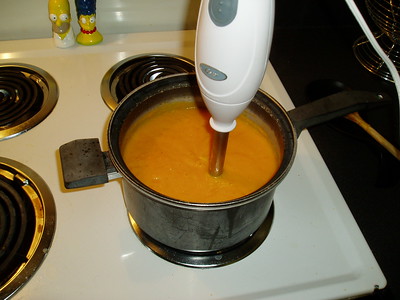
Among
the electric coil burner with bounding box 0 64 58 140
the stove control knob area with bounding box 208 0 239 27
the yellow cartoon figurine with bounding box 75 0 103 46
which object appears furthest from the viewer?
the yellow cartoon figurine with bounding box 75 0 103 46

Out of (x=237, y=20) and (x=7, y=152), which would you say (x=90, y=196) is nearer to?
(x=7, y=152)

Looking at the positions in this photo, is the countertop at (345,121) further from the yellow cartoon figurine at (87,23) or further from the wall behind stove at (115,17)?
the yellow cartoon figurine at (87,23)

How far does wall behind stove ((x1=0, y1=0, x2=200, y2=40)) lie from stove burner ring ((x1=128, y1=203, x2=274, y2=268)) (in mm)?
543

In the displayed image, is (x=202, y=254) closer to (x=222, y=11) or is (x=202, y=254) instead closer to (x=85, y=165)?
(x=85, y=165)

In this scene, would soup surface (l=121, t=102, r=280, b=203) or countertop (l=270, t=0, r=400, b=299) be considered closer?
soup surface (l=121, t=102, r=280, b=203)

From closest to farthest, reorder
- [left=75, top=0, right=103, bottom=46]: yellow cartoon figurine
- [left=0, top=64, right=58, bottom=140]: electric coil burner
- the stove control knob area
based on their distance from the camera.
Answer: the stove control knob area
[left=0, top=64, right=58, bottom=140]: electric coil burner
[left=75, top=0, right=103, bottom=46]: yellow cartoon figurine

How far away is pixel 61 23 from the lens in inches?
29.9

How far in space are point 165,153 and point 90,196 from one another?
0.45ft

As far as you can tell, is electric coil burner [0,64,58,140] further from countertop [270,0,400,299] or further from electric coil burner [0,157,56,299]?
countertop [270,0,400,299]

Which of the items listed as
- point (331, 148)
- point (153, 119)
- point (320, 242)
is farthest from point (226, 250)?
point (331, 148)

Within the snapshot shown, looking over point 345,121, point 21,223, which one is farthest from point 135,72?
point 345,121

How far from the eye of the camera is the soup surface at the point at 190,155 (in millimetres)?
523

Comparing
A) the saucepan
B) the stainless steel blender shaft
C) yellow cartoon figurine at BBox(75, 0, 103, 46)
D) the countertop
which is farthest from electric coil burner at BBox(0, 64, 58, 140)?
the countertop

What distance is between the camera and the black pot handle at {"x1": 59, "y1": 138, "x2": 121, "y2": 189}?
Answer: 0.43 metres
